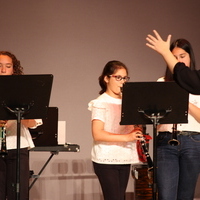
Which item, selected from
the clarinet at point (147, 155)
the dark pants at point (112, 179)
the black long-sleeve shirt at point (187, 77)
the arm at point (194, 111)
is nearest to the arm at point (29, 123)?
the dark pants at point (112, 179)

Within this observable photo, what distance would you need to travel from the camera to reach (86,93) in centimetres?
530

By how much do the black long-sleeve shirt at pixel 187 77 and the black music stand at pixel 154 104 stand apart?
84 centimetres

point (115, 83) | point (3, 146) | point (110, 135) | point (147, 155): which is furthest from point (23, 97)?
point (147, 155)

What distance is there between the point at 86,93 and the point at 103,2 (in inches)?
42.8

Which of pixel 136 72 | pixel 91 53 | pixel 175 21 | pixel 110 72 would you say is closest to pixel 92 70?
pixel 91 53

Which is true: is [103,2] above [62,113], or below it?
above

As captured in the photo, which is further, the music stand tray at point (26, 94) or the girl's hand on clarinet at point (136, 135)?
the girl's hand on clarinet at point (136, 135)

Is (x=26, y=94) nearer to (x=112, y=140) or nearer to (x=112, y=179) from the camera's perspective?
(x=112, y=140)

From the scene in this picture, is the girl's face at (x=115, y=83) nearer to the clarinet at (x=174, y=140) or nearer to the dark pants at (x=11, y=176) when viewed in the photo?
the clarinet at (x=174, y=140)

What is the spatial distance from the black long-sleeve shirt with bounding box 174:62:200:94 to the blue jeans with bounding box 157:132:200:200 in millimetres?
1040

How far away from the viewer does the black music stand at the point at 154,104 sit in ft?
9.96

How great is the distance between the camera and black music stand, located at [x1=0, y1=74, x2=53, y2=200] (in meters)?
2.92

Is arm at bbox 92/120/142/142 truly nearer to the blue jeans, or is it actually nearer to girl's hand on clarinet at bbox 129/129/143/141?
girl's hand on clarinet at bbox 129/129/143/141

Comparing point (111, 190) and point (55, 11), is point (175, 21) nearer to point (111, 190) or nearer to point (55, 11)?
point (55, 11)
